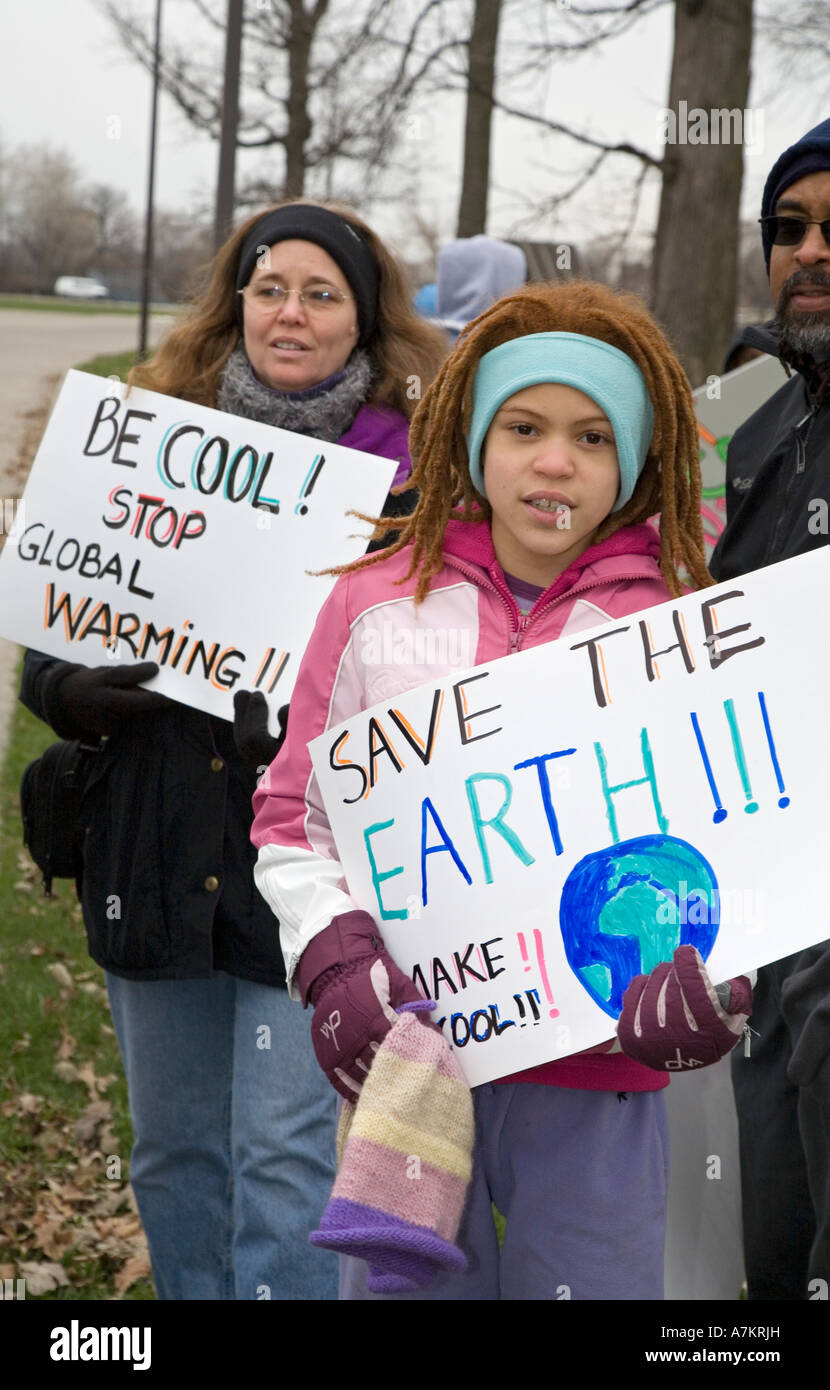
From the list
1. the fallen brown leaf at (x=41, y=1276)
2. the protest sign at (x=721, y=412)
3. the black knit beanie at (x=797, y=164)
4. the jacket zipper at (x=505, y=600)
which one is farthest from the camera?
the protest sign at (x=721, y=412)

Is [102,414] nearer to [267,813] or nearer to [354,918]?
[267,813]

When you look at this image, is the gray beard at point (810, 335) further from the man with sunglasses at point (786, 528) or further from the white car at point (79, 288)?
the white car at point (79, 288)

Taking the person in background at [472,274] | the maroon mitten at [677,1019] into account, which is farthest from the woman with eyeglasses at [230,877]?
the person in background at [472,274]

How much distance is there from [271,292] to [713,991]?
5.66ft

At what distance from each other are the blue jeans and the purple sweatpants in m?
0.70

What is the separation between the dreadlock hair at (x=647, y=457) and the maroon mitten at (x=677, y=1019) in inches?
24.3

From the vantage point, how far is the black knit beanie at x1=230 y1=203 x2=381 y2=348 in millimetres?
2994

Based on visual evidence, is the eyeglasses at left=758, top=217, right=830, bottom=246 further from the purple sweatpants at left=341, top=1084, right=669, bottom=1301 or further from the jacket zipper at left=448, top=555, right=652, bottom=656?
the purple sweatpants at left=341, top=1084, right=669, bottom=1301

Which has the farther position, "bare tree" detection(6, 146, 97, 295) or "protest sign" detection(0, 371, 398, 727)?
"bare tree" detection(6, 146, 97, 295)

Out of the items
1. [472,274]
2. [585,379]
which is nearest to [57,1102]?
[585,379]

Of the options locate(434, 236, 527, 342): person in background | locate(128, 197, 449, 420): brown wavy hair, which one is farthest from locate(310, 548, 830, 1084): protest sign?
locate(434, 236, 527, 342): person in background

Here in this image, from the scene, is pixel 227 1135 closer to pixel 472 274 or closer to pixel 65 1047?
pixel 65 1047

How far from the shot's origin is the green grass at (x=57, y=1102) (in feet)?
12.5
